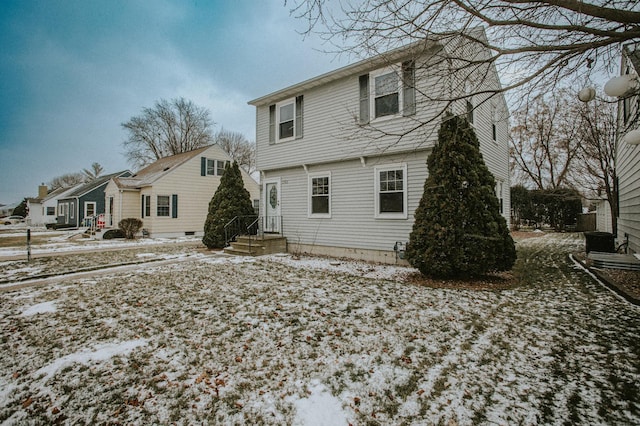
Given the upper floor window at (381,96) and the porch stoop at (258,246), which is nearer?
the upper floor window at (381,96)

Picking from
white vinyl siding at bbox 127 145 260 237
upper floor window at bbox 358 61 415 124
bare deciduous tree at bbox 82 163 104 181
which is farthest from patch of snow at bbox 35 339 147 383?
bare deciduous tree at bbox 82 163 104 181

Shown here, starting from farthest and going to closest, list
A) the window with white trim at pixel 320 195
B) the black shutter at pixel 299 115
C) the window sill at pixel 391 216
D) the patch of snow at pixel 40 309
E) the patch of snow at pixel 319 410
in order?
the black shutter at pixel 299 115, the window with white trim at pixel 320 195, the window sill at pixel 391 216, the patch of snow at pixel 40 309, the patch of snow at pixel 319 410

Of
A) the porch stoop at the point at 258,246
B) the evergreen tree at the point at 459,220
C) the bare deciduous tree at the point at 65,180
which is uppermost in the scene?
the bare deciduous tree at the point at 65,180

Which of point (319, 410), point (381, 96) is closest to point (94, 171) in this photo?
point (381, 96)

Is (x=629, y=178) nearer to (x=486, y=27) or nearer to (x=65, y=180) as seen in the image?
(x=486, y=27)

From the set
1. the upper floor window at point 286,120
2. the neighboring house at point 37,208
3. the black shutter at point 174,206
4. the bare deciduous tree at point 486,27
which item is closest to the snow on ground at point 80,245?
the black shutter at point 174,206

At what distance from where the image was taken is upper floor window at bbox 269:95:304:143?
10320mm

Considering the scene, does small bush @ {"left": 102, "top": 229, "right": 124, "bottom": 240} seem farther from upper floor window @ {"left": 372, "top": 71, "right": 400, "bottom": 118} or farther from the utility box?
the utility box

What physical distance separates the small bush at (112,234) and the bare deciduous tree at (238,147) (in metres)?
21.1

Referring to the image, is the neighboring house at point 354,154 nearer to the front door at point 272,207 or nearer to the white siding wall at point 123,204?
the front door at point 272,207

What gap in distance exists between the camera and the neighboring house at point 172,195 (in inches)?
663

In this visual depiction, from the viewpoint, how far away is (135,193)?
18312 millimetres

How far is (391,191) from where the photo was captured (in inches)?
323

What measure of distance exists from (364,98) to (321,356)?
7.59 meters
